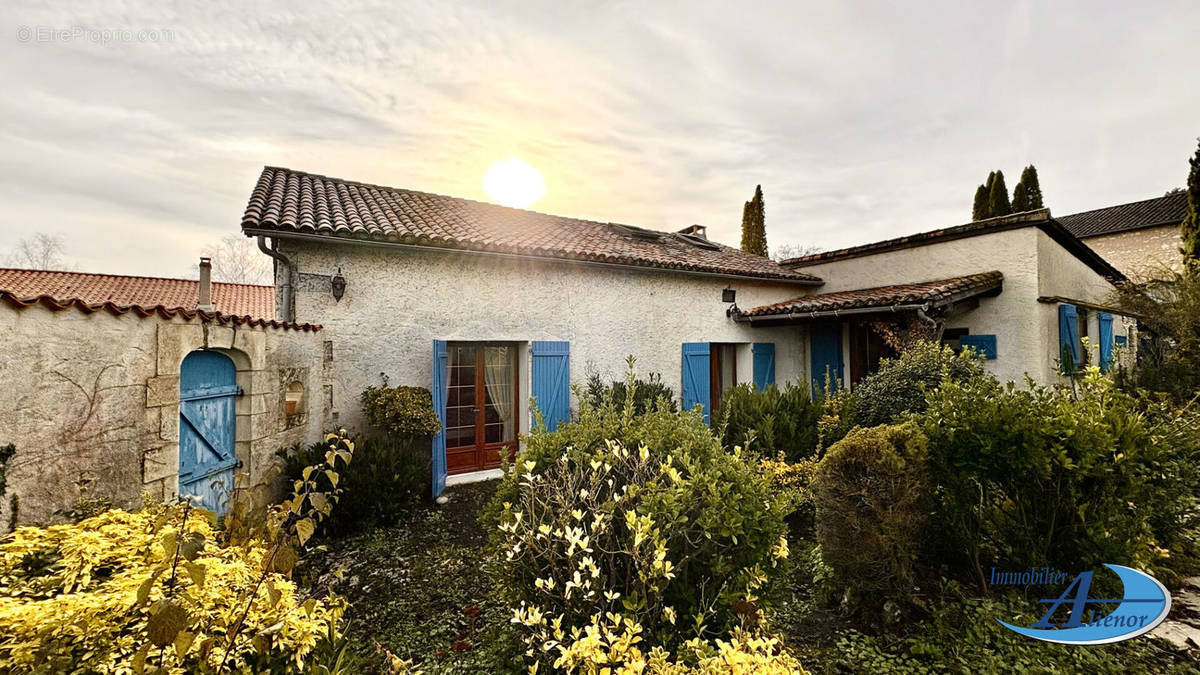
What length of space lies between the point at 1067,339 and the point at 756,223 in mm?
11904

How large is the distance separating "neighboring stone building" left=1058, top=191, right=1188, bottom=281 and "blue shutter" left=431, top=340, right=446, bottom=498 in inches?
932

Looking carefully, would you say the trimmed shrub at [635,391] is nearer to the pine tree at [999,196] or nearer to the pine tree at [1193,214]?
the pine tree at [1193,214]

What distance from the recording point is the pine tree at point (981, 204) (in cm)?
2107

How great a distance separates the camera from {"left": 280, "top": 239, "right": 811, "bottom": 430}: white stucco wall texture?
614cm

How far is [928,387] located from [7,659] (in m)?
7.38

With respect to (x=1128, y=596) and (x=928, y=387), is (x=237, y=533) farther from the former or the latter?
(x=928, y=387)

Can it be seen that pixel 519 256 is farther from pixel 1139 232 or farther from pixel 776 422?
pixel 1139 232

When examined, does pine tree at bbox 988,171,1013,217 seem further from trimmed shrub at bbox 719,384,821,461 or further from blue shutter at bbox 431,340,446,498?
blue shutter at bbox 431,340,446,498

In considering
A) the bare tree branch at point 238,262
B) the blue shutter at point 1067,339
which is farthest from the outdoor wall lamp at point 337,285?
the bare tree branch at point 238,262

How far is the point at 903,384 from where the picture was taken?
568cm

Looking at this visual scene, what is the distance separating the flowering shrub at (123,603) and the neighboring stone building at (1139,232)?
1006 inches

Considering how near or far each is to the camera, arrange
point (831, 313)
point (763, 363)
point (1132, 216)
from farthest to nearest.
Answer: point (1132, 216), point (763, 363), point (831, 313)

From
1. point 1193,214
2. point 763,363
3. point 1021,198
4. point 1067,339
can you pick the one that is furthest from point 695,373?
point 1021,198

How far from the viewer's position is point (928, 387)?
5680mm
